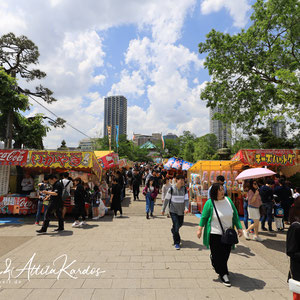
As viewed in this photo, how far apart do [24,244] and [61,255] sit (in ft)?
5.00

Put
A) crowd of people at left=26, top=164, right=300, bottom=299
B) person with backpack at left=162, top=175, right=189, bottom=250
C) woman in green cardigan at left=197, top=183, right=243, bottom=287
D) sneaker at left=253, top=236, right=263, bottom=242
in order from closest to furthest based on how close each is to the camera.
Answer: crowd of people at left=26, top=164, right=300, bottom=299
woman in green cardigan at left=197, top=183, right=243, bottom=287
person with backpack at left=162, top=175, right=189, bottom=250
sneaker at left=253, top=236, right=263, bottom=242

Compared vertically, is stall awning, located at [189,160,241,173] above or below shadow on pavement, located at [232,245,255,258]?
above

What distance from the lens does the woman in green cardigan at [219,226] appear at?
3.69 metres

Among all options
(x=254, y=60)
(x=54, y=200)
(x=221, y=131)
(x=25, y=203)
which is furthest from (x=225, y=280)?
(x=221, y=131)

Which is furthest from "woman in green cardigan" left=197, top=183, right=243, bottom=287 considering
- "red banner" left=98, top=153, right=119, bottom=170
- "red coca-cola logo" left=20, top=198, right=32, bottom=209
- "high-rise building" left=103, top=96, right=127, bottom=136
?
"high-rise building" left=103, top=96, right=127, bottom=136

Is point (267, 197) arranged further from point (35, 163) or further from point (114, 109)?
point (114, 109)

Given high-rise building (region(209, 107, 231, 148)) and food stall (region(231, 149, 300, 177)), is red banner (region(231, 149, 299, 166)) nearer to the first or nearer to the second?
food stall (region(231, 149, 300, 177))

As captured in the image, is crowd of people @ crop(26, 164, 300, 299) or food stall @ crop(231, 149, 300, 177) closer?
crowd of people @ crop(26, 164, 300, 299)

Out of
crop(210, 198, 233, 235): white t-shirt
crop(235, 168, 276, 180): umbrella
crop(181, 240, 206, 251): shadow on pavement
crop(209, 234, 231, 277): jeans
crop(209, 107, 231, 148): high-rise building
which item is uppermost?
crop(209, 107, 231, 148): high-rise building

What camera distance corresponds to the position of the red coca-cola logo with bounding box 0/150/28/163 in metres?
8.77

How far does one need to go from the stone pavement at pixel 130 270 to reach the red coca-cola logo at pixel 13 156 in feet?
10.7

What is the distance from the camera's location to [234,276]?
13.0 feet

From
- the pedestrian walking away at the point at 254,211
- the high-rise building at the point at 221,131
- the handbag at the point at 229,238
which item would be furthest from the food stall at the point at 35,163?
the high-rise building at the point at 221,131

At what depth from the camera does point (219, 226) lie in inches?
146
